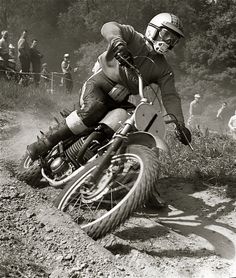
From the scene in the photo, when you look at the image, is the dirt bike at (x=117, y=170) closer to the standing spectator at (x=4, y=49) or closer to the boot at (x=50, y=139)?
the boot at (x=50, y=139)

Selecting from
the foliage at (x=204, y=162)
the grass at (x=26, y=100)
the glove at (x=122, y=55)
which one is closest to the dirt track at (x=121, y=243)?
the foliage at (x=204, y=162)

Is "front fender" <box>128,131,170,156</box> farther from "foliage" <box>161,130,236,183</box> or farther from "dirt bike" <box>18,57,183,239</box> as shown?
"foliage" <box>161,130,236,183</box>

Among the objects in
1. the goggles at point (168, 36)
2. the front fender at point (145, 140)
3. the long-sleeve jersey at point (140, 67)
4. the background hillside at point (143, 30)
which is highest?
the goggles at point (168, 36)

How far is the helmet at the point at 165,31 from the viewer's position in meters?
4.97

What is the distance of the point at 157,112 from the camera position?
4.45 m

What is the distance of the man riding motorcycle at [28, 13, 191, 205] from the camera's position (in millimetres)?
4980

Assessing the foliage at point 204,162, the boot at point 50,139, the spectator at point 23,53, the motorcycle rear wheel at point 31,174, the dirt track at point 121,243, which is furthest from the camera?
the spectator at point 23,53

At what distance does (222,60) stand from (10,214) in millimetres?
34581

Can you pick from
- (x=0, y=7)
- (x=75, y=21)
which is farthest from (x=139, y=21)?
(x=0, y=7)

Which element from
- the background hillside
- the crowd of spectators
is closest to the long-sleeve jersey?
the crowd of spectators

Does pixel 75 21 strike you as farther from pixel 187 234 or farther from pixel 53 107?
pixel 187 234

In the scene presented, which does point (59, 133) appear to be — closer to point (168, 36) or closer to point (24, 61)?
point (168, 36)

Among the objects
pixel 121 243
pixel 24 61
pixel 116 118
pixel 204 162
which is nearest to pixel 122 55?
pixel 116 118

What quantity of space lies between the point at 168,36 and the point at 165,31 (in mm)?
66
